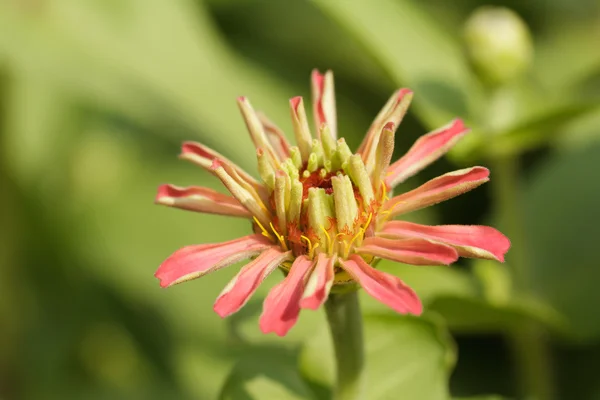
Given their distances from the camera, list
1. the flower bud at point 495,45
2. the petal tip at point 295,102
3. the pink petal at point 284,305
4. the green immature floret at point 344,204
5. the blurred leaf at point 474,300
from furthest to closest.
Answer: the flower bud at point 495,45
the blurred leaf at point 474,300
the petal tip at point 295,102
the green immature floret at point 344,204
the pink petal at point 284,305

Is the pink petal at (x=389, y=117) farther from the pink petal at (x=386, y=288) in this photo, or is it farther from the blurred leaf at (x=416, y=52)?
the blurred leaf at (x=416, y=52)

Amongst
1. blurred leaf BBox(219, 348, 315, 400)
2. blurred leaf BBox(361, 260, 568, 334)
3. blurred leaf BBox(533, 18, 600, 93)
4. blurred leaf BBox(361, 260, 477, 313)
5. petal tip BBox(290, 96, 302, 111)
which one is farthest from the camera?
blurred leaf BBox(533, 18, 600, 93)

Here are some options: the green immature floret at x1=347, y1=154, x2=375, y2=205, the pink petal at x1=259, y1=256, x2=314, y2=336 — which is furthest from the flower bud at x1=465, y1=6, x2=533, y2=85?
the pink petal at x1=259, y1=256, x2=314, y2=336

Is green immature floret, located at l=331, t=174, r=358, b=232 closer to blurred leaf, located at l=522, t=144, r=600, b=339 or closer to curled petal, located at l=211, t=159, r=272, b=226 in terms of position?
curled petal, located at l=211, t=159, r=272, b=226

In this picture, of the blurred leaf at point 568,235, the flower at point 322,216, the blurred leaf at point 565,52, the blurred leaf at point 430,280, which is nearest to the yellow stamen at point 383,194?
the flower at point 322,216

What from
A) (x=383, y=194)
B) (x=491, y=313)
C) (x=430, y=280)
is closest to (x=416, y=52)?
(x=430, y=280)

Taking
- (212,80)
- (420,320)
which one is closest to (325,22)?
(212,80)

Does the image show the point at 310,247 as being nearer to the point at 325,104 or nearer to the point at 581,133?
the point at 325,104
